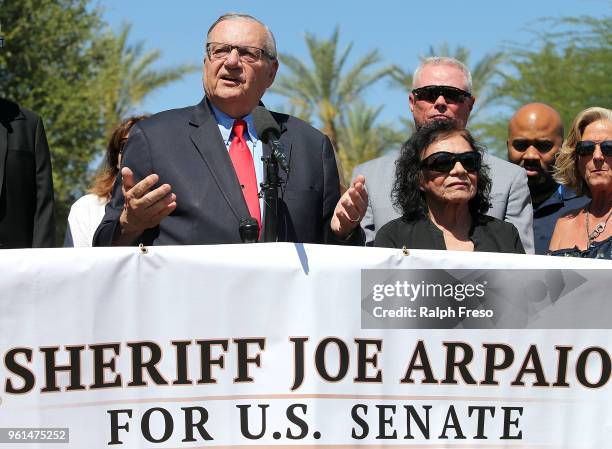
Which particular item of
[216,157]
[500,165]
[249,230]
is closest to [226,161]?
[216,157]

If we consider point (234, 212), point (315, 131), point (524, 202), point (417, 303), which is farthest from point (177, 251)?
point (524, 202)

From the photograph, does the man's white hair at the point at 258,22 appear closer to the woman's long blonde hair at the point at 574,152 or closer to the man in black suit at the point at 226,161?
the man in black suit at the point at 226,161

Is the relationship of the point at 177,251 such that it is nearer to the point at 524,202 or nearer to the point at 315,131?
the point at 315,131

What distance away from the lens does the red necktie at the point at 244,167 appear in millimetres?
4938

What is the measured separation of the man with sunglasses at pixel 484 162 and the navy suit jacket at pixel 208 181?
0.80m

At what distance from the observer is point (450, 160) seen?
206 inches

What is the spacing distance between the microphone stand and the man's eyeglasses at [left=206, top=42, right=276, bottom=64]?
874 millimetres

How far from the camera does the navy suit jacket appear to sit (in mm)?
4824

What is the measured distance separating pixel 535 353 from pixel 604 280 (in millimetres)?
389

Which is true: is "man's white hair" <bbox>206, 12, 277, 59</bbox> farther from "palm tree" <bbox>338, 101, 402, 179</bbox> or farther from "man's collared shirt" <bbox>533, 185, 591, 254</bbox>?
"palm tree" <bbox>338, 101, 402, 179</bbox>

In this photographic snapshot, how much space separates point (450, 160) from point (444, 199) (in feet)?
0.59

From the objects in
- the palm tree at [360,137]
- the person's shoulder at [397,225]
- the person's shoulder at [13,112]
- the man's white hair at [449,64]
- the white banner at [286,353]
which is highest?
the palm tree at [360,137]

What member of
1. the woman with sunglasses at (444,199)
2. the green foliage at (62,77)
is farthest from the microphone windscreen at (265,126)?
the green foliage at (62,77)

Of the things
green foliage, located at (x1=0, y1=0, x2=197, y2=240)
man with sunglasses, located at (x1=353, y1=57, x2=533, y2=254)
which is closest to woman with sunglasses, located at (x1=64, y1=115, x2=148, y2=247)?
man with sunglasses, located at (x1=353, y1=57, x2=533, y2=254)
